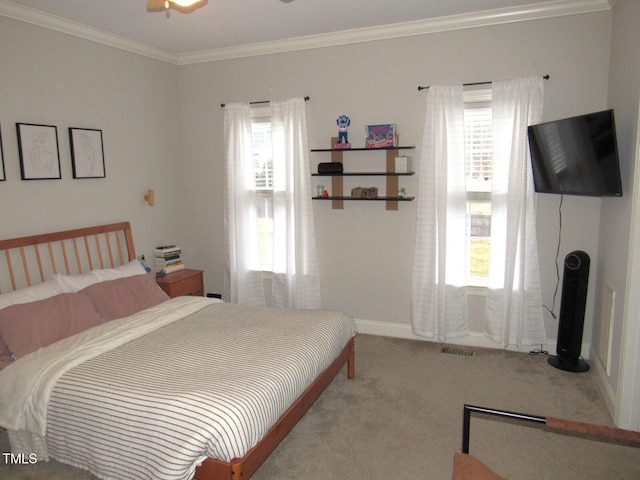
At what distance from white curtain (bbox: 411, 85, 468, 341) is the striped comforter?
1.41 metres

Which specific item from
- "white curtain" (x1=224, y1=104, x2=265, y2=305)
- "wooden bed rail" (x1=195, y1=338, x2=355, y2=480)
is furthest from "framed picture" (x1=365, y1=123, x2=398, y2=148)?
"wooden bed rail" (x1=195, y1=338, x2=355, y2=480)

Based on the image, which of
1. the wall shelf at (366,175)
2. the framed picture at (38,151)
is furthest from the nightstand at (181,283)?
the wall shelf at (366,175)

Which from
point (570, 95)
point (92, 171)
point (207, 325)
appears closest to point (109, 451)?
point (207, 325)

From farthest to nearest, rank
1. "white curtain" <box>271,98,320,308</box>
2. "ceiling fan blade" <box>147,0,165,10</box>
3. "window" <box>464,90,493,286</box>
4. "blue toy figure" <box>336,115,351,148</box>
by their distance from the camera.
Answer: "white curtain" <box>271,98,320,308</box>, "blue toy figure" <box>336,115,351,148</box>, "window" <box>464,90,493,286</box>, "ceiling fan blade" <box>147,0,165,10</box>

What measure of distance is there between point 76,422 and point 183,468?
73 centimetres

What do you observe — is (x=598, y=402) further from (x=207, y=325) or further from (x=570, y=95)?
(x=207, y=325)

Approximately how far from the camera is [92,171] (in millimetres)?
3988

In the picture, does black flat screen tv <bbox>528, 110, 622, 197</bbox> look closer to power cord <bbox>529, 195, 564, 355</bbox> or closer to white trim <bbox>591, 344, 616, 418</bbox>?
power cord <bbox>529, 195, 564, 355</bbox>

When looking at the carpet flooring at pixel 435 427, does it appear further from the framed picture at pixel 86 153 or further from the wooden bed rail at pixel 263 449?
the framed picture at pixel 86 153

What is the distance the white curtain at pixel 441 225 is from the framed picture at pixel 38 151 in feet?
10.3

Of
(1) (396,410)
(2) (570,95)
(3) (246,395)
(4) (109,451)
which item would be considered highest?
(2) (570,95)

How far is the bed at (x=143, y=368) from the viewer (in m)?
2.08

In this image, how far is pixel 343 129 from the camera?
430 centimetres

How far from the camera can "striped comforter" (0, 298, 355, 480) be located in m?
2.03
